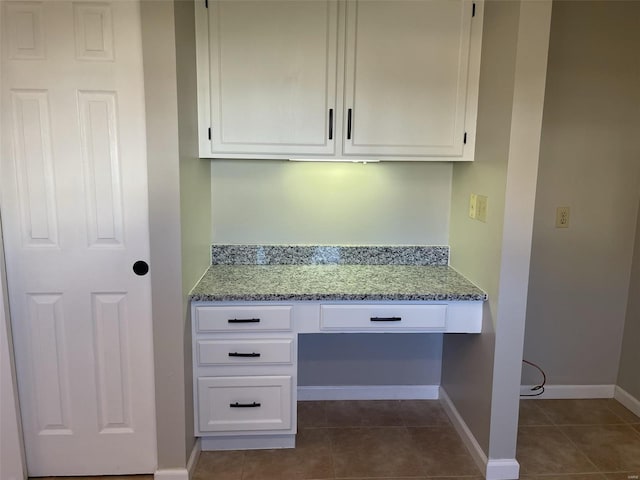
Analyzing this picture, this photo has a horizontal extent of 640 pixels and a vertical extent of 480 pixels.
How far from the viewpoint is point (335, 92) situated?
84.1 inches

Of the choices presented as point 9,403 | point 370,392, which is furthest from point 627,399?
point 9,403

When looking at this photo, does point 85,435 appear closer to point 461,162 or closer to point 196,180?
point 196,180

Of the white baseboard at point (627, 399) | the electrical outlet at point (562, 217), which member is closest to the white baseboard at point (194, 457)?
the electrical outlet at point (562, 217)

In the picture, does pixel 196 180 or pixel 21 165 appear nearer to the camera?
pixel 21 165

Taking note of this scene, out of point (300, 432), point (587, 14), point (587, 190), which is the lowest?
point (300, 432)

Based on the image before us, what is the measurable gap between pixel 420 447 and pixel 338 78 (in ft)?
6.10

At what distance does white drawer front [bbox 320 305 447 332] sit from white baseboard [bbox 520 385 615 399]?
1107 mm

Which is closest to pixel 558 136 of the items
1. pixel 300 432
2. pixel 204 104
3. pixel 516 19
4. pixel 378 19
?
pixel 516 19

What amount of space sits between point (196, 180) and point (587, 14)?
2.21 m

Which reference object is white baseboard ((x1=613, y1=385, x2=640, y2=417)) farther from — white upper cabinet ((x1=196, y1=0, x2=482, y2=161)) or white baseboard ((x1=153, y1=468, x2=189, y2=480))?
white baseboard ((x1=153, y1=468, x2=189, y2=480))

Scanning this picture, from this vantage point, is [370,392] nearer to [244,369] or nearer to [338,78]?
[244,369]

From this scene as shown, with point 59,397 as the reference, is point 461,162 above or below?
above

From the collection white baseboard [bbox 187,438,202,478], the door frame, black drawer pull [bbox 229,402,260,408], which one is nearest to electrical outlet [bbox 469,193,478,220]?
black drawer pull [bbox 229,402,260,408]

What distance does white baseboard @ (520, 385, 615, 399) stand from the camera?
2748mm
